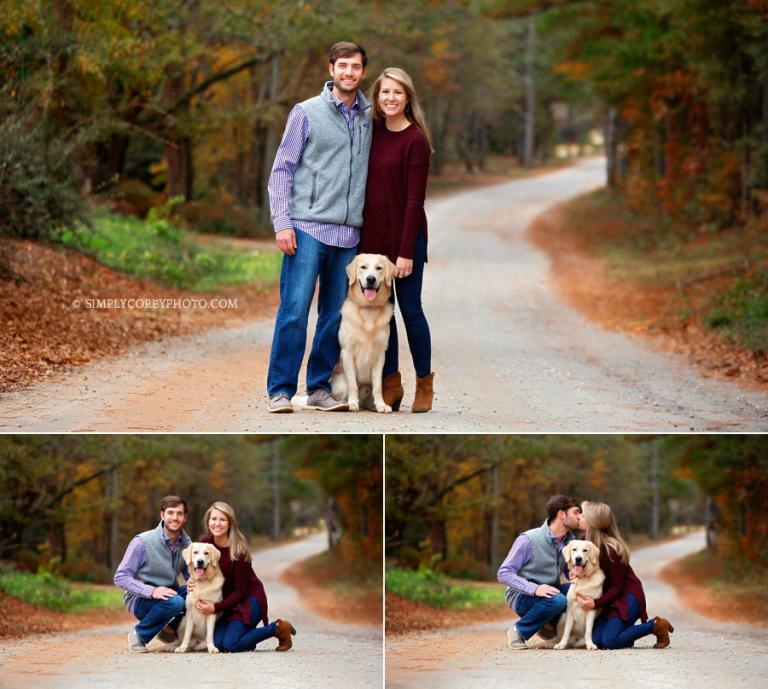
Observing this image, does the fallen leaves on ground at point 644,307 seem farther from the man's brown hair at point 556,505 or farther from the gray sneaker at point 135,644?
the gray sneaker at point 135,644

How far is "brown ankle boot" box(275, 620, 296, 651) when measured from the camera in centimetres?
775

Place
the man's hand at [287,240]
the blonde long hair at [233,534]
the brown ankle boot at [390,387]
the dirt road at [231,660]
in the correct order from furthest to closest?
the brown ankle boot at [390,387] → the man's hand at [287,240] → the blonde long hair at [233,534] → the dirt road at [231,660]

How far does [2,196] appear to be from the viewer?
1566 cm

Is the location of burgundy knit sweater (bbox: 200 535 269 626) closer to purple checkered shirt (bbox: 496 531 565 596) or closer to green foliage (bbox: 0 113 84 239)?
purple checkered shirt (bbox: 496 531 565 596)

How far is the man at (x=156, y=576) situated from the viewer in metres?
7.62

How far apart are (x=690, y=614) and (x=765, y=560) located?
2.44ft

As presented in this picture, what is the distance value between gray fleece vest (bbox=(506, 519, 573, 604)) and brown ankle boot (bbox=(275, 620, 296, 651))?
1.37 meters

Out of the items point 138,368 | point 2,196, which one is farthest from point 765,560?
point 2,196

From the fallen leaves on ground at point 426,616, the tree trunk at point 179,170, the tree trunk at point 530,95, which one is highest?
the tree trunk at point 530,95

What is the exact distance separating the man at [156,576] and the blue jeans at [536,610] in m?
2.08

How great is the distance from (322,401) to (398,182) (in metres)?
1.63

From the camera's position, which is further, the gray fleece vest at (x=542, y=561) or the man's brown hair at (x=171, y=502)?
the gray fleece vest at (x=542, y=561)

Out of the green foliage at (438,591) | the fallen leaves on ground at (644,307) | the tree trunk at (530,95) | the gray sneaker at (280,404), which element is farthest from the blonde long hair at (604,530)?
the tree trunk at (530,95)

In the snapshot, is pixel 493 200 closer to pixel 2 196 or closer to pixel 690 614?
pixel 2 196
